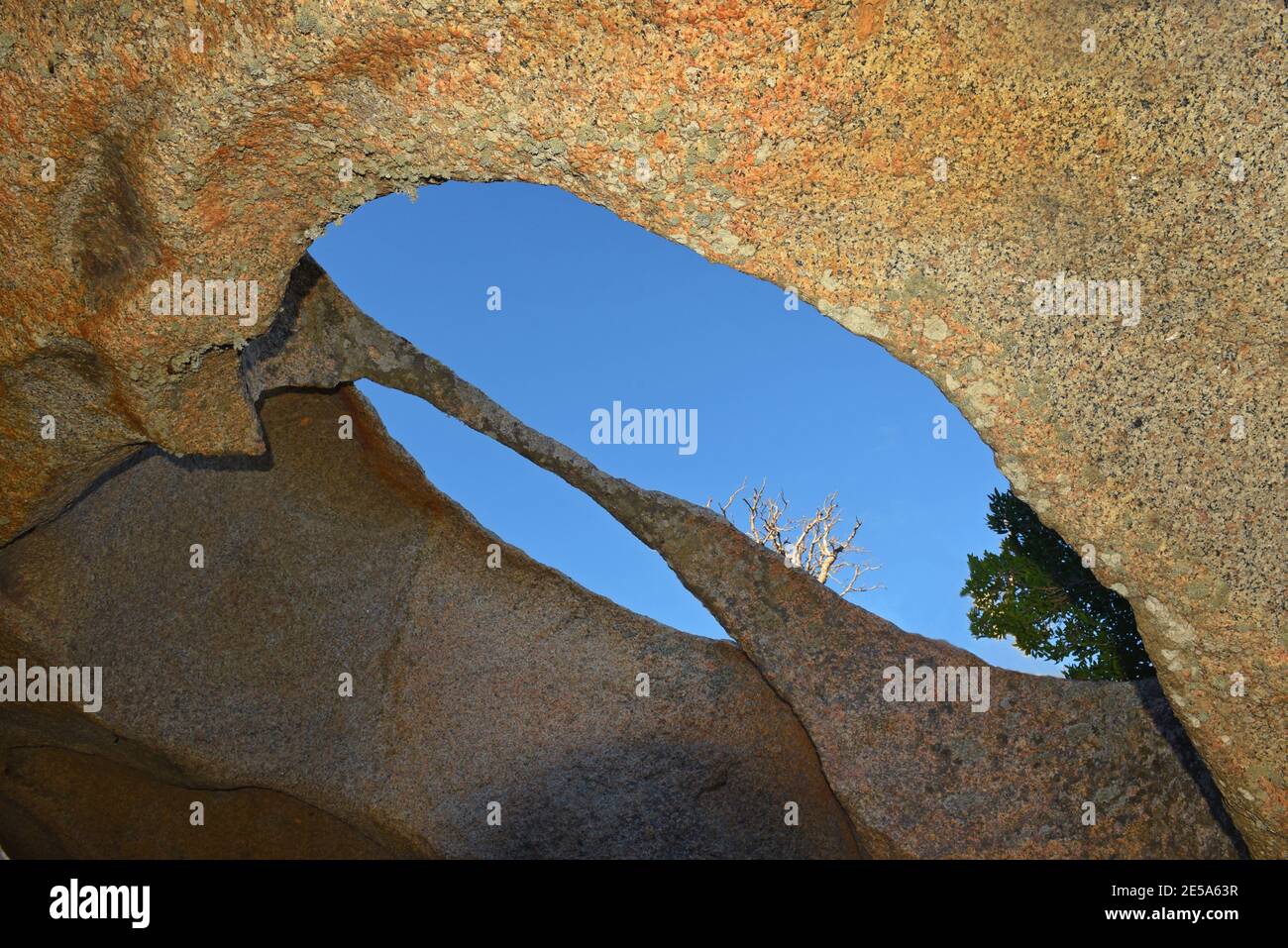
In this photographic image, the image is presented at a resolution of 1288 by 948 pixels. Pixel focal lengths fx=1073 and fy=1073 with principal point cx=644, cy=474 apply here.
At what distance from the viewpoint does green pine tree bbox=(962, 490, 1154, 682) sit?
10461 millimetres

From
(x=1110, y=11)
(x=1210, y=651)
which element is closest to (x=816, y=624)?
(x=1210, y=651)

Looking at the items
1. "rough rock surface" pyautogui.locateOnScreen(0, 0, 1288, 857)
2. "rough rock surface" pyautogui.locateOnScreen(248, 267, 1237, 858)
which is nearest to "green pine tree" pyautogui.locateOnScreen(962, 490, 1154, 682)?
"rough rock surface" pyautogui.locateOnScreen(248, 267, 1237, 858)

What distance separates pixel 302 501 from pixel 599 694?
2.92 m

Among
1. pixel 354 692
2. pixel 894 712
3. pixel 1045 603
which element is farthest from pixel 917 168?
pixel 1045 603

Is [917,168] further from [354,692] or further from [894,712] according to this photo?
[354,692]

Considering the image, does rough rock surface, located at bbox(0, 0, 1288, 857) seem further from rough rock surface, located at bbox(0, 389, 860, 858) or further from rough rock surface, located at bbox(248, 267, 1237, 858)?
rough rock surface, located at bbox(0, 389, 860, 858)

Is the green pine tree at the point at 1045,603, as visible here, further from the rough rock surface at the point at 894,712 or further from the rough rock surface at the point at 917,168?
the rough rock surface at the point at 917,168

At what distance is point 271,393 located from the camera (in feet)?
26.9

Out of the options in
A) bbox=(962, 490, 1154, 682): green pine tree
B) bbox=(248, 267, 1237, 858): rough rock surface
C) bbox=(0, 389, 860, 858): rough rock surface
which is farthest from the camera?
bbox=(962, 490, 1154, 682): green pine tree

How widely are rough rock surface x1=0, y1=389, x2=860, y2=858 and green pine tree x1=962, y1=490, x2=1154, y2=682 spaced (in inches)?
155

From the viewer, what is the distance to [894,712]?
295 inches

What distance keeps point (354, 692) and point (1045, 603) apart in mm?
6908

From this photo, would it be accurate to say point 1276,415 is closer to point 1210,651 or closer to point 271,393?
point 1210,651
